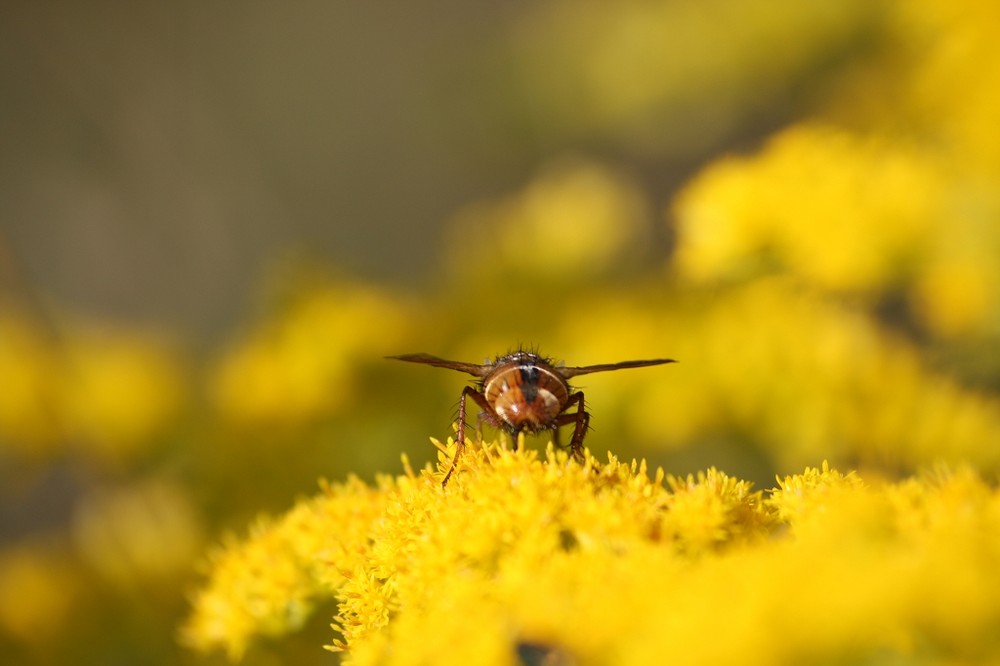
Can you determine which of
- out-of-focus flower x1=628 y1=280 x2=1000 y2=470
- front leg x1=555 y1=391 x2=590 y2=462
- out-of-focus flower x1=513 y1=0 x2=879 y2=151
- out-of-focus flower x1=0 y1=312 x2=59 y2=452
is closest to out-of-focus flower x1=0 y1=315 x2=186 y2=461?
out-of-focus flower x1=0 y1=312 x2=59 y2=452

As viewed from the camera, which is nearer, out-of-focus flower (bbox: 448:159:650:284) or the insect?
the insect

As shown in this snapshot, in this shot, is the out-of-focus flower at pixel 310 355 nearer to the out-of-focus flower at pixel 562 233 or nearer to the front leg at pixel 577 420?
the out-of-focus flower at pixel 562 233

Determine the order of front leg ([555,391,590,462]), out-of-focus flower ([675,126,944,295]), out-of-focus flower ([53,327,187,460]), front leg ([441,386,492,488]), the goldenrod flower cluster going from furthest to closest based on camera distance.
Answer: out-of-focus flower ([53,327,187,460])
out-of-focus flower ([675,126,944,295])
front leg ([555,391,590,462])
front leg ([441,386,492,488])
the goldenrod flower cluster

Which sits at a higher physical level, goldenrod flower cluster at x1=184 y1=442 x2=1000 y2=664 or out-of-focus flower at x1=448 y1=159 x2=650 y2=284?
out-of-focus flower at x1=448 y1=159 x2=650 y2=284

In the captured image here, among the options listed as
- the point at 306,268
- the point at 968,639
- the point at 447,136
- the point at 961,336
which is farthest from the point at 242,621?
the point at 447,136

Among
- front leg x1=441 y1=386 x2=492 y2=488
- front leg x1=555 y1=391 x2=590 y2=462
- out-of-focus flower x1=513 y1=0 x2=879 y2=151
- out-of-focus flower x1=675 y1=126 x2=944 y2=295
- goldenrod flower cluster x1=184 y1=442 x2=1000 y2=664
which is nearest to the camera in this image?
goldenrod flower cluster x1=184 y1=442 x2=1000 y2=664

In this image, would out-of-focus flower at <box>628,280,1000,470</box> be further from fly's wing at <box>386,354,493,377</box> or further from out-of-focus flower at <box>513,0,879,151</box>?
out-of-focus flower at <box>513,0,879,151</box>

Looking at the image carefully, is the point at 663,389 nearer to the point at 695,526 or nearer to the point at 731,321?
the point at 731,321

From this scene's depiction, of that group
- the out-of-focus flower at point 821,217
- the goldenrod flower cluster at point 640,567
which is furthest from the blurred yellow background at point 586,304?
the goldenrod flower cluster at point 640,567

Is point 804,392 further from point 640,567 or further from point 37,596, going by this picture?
point 37,596
